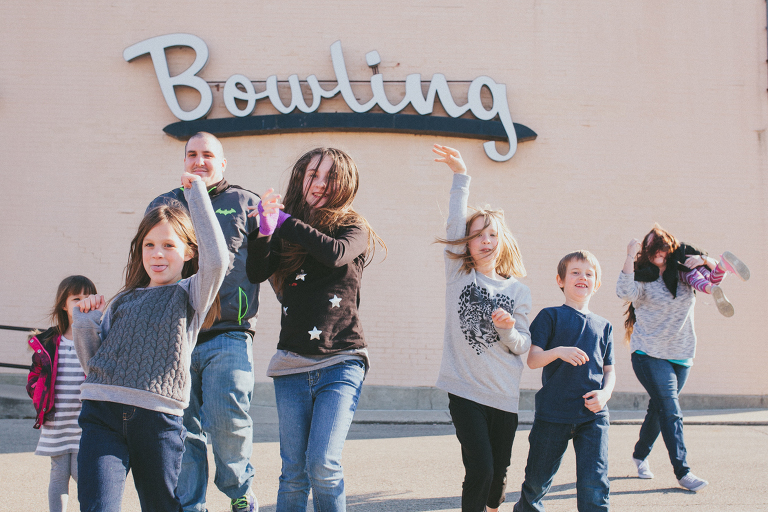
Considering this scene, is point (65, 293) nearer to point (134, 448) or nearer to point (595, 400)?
point (134, 448)

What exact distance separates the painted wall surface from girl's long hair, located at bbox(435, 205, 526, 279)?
17.2ft

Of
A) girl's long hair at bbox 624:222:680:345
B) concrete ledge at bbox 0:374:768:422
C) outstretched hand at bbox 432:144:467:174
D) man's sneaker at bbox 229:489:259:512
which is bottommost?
concrete ledge at bbox 0:374:768:422

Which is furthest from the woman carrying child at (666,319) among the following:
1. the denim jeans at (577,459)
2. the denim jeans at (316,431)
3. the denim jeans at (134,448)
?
the denim jeans at (134,448)

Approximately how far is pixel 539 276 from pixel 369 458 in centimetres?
445

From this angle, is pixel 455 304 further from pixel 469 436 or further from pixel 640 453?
pixel 640 453

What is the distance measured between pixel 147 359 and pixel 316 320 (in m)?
0.78

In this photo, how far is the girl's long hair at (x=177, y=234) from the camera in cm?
299

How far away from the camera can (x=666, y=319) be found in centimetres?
496

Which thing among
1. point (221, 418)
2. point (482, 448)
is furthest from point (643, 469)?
point (221, 418)

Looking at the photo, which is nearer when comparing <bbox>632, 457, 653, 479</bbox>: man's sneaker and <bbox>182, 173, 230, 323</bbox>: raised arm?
<bbox>182, 173, 230, 323</bbox>: raised arm

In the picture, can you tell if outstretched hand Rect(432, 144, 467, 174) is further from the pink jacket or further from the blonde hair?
the pink jacket

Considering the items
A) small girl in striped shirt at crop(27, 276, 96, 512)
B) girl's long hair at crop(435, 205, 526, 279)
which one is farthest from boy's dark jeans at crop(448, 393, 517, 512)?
small girl in striped shirt at crop(27, 276, 96, 512)

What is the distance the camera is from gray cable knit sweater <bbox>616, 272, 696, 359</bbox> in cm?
489

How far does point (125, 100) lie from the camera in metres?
9.43
